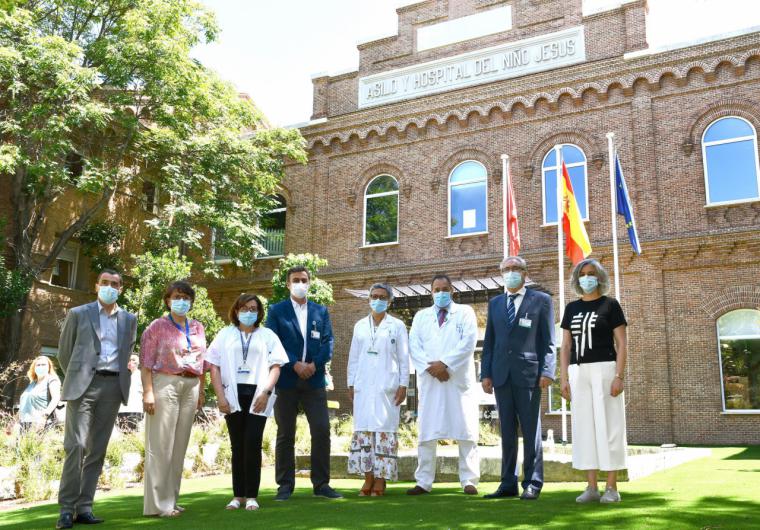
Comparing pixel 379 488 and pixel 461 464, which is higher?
pixel 461 464

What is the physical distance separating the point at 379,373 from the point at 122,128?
14660 mm

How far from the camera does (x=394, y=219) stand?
70.9ft

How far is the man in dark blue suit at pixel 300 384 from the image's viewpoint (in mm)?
6562

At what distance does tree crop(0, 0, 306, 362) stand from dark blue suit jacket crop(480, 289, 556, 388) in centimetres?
1257

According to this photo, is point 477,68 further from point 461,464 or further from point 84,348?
point 84,348

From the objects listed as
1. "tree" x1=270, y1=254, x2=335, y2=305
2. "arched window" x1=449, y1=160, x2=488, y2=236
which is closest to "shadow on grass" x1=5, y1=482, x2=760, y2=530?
"tree" x1=270, y1=254, x2=335, y2=305

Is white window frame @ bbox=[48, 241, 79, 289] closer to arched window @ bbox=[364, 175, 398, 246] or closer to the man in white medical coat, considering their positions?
arched window @ bbox=[364, 175, 398, 246]

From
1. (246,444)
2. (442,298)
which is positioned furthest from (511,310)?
(246,444)

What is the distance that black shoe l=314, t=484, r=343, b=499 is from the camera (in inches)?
257

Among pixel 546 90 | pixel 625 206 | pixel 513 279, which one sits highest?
pixel 546 90

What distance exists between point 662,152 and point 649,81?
75.3 inches

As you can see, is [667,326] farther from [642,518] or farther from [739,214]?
[642,518]

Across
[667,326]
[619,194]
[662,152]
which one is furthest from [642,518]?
[662,152]

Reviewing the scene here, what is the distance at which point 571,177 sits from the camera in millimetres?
19328
